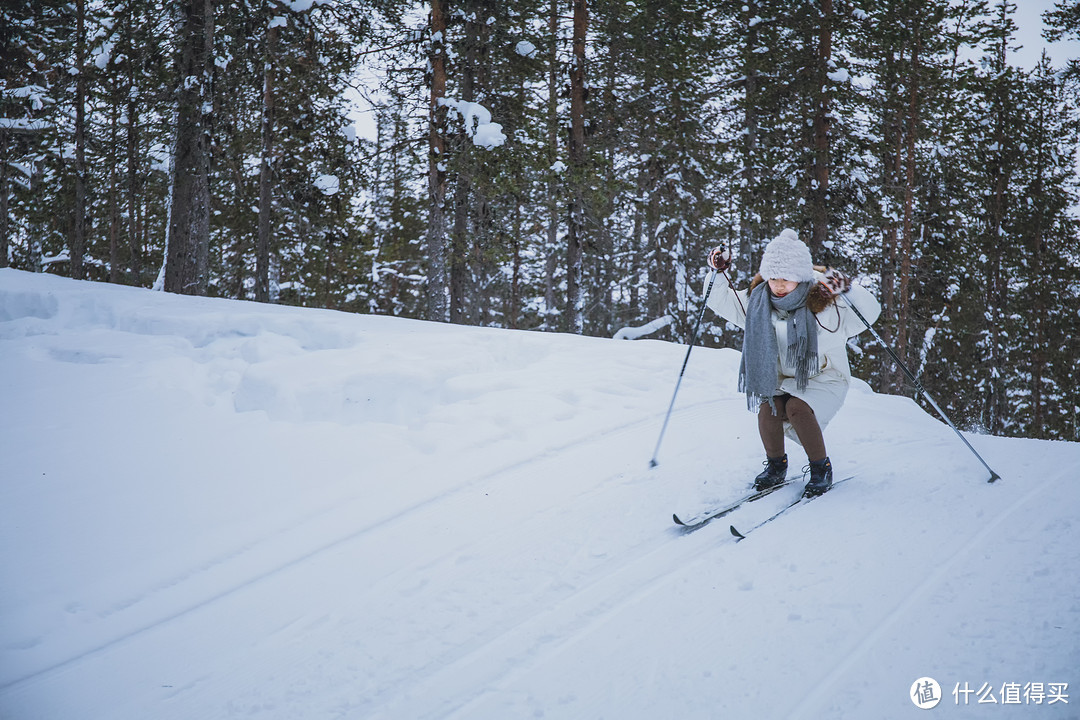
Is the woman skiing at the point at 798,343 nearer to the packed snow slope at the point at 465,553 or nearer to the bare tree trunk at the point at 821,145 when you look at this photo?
the packed snow slope at the point at 465,553

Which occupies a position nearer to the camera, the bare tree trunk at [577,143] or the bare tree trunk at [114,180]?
the bare tree trunk at [577,143]

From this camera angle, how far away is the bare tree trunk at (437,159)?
10.7 m

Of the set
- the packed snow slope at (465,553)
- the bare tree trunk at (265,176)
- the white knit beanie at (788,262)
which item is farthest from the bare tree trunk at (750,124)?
the white knit beanie at (788,262)

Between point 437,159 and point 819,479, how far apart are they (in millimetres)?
8702

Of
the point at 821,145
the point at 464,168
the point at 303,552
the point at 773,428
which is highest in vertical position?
the point at 821,145

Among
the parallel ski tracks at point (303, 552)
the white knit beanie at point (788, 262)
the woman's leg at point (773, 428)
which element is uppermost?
the white knit beanie at point (788, 262)

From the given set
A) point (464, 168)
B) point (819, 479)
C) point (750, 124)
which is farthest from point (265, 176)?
point (819, 479)

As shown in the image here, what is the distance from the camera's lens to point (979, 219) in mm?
19422

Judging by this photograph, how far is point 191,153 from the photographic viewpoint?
30.3ft

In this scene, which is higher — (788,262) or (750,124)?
(750,124)

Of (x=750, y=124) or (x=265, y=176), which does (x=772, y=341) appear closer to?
(x=750, y=124)

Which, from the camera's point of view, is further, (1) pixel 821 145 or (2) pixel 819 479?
(1) pixel 821 145

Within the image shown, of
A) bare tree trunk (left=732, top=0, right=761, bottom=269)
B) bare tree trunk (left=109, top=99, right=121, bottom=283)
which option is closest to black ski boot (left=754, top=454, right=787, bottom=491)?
bare tree trunk (left=732, top=0, right=761, bottom=269)

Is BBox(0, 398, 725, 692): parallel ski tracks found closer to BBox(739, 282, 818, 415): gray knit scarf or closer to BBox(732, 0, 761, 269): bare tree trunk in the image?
BBox(739, 282, 818, 415): gray knit scarf
